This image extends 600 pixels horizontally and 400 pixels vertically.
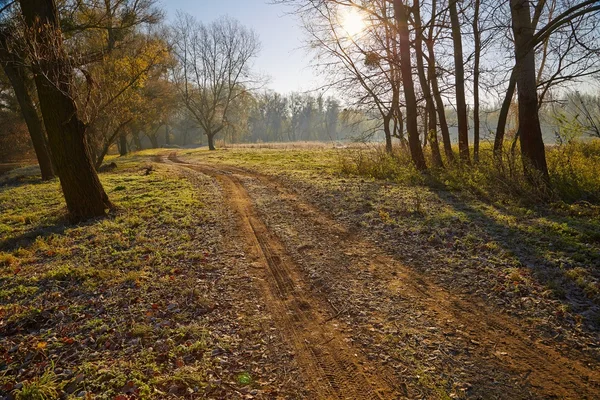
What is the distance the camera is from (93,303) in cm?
451

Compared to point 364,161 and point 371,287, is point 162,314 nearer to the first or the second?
point 371,287

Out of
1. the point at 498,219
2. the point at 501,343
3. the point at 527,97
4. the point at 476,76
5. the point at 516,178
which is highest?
the point at 476,76

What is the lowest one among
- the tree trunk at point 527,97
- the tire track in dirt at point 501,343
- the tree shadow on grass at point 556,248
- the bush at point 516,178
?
the tire track in dirt at point 501,343

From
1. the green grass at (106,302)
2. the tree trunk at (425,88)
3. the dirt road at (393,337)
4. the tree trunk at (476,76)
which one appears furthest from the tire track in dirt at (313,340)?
the tree trunk at (476,76)

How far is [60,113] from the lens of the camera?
7574mm

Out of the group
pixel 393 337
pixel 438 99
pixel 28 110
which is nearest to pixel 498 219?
pixel 393 337

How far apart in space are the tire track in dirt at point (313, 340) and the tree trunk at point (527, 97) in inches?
249

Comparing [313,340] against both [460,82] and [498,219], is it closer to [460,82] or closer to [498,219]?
[498,219]

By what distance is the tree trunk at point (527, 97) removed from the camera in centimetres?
762

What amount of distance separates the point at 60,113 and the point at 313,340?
7.77 metres

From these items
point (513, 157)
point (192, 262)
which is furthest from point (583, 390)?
point (513, 157)

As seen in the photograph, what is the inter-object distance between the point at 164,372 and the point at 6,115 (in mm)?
39632

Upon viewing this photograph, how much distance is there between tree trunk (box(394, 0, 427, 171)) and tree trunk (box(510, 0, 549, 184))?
373 cm

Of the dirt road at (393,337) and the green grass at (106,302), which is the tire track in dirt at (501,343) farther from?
the green grass at (106,302)
